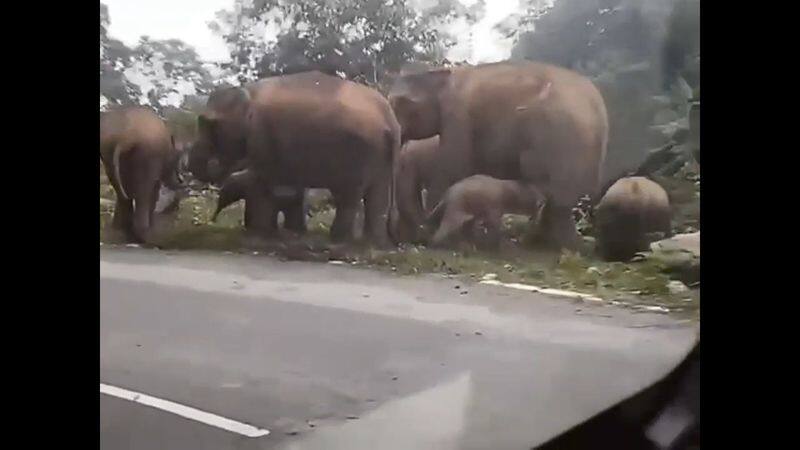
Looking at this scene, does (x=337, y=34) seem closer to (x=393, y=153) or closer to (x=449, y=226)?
(x=393, y=153)

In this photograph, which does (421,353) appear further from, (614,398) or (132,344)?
(132,344)

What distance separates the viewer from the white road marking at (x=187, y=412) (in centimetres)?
105

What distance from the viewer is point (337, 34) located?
1.13m

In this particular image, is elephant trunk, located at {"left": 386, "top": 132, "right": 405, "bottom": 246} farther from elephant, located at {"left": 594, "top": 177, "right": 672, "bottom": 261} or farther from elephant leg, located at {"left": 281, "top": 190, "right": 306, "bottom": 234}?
elephant, located at {"left": 594, "top": 177, "right": 672, "bottom": 261}

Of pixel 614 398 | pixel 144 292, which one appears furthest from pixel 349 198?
pixel 614 398

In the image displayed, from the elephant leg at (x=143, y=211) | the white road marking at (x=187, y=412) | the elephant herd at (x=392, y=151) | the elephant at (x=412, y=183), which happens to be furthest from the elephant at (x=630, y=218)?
the elephant leg at (x=143, y=211)

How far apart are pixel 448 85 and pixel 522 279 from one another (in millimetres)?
278

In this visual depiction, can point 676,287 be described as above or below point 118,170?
below

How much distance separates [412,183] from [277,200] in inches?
7.2

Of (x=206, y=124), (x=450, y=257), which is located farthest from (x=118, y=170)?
(x=450, y=257)

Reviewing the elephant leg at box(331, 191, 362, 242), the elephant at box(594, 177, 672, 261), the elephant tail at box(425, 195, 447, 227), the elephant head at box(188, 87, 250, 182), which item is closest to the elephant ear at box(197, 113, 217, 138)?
the elephant head at box(188, 87, 250, 182)

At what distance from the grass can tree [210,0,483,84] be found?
0.19m
